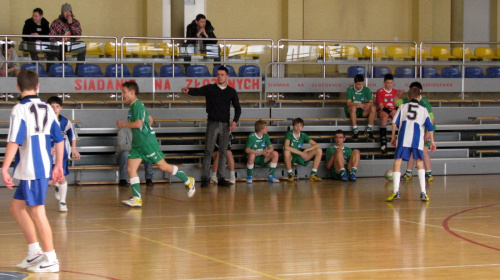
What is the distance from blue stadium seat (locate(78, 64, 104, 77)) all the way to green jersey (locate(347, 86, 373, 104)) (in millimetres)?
5482

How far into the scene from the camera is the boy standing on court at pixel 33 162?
18.7ft

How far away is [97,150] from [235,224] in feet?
20.7

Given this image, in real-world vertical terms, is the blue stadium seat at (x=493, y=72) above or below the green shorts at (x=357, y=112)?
above

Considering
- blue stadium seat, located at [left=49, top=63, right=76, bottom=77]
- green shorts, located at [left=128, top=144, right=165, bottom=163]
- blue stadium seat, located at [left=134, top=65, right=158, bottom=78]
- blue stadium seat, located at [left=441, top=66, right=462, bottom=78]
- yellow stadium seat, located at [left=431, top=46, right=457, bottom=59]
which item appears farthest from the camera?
yellow stadium seat, located at [left=431, top=46, right=457, bottom=59]

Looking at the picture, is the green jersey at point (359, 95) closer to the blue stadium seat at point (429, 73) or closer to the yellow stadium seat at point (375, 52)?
the yellow stadium seat at point (375, 52)

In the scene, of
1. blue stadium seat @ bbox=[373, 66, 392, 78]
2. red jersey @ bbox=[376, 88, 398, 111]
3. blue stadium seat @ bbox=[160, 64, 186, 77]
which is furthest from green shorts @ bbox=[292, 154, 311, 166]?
blue stadium seat @ bbox=[373, 66, 392, 78]

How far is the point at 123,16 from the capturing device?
19.4 m

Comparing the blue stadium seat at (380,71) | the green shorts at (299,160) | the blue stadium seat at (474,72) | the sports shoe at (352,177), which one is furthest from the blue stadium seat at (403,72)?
the green shorts at (299,160)

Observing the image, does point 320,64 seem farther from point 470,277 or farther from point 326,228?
point 470,277

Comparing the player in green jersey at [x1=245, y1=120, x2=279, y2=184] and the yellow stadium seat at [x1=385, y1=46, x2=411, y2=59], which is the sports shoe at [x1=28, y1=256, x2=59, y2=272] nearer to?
the player in green jersey at [x1=245, y1=120, x2=279, y2=184]

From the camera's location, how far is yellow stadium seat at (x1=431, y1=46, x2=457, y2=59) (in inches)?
703

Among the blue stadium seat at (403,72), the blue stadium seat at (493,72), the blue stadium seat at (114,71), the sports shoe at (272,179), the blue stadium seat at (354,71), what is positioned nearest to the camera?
the sports shoe at (272,179)

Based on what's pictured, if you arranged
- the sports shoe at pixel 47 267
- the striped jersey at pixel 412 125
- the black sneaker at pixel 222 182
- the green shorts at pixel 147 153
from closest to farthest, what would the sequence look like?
the sports shoe at pixel 47 267 → the green shorts at pixel 147 153 → the striped jersey at pixel 412 125 → the black sneaker at pixel 222 182

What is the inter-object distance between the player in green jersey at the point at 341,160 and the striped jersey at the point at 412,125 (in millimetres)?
3682
